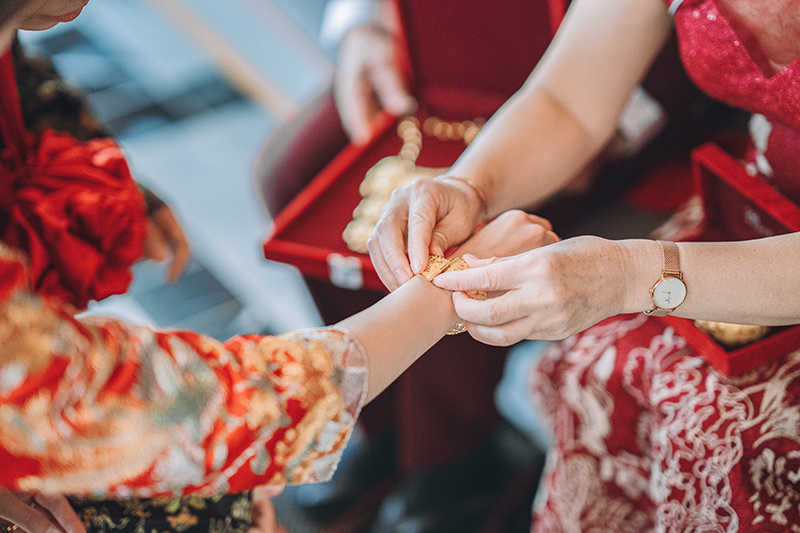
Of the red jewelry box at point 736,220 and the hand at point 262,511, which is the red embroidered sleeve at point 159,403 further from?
the red jewelry box at point 736,220

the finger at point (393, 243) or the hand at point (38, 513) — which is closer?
the hand at point (38, 513)

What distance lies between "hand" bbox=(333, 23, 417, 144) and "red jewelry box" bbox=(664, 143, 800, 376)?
74 cm

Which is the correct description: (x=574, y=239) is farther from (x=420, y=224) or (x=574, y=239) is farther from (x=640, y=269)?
(x=420, y=224)

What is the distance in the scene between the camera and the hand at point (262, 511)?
819 mm

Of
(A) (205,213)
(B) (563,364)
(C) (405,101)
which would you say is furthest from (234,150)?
(B) (563,364)

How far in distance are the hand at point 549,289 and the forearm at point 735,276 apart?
0.09 feet

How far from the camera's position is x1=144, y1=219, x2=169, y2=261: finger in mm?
1083

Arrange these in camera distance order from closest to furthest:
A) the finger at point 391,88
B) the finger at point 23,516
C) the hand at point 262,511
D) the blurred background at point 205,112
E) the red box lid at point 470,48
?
the finger at point 23,516, the hand at point 262,511, the red box lid at point 470,48, the finger at point 391,88, the blurred background at point 205,112

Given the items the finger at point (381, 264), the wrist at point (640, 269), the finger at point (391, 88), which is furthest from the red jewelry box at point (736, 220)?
the finger at point (391, 88)

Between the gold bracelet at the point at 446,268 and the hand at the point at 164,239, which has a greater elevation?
the gold bracelet at the point at 446,268

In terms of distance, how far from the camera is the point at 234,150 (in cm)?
254

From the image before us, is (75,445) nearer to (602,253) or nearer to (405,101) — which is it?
(602,253)

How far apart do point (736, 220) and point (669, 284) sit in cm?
25

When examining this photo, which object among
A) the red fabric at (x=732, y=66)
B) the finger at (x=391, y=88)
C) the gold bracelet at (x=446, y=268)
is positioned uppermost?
the red fabric at (x=732, y=66)
